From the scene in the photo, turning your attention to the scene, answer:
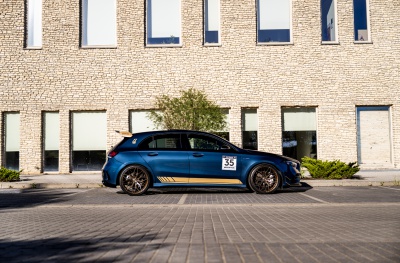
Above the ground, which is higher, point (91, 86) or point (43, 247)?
point (91, 86)

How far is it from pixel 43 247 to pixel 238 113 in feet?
46.5

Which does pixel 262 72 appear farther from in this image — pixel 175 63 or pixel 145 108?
pixel 145 108

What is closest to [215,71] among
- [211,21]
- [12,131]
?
[211,21]

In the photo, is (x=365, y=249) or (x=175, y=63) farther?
(x=175, y=63)

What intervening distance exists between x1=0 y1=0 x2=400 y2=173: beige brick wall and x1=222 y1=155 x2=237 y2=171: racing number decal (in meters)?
7.48

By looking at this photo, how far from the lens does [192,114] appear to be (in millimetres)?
16734

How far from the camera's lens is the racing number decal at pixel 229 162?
1123 centimetres

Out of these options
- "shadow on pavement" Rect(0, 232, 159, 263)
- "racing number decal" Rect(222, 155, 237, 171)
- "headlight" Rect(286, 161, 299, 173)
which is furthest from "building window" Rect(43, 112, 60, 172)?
"shadow on pavement" Rect(0, 232, 159, 263)

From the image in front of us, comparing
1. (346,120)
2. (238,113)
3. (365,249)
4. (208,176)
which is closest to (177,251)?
(365,249)

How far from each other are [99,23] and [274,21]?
7.58m

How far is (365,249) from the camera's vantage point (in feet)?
15.8

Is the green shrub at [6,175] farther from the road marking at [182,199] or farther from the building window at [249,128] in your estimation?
the building window at [249,128]

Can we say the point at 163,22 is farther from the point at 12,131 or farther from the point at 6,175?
the point at 6,175

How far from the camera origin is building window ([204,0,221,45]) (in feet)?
63.0
